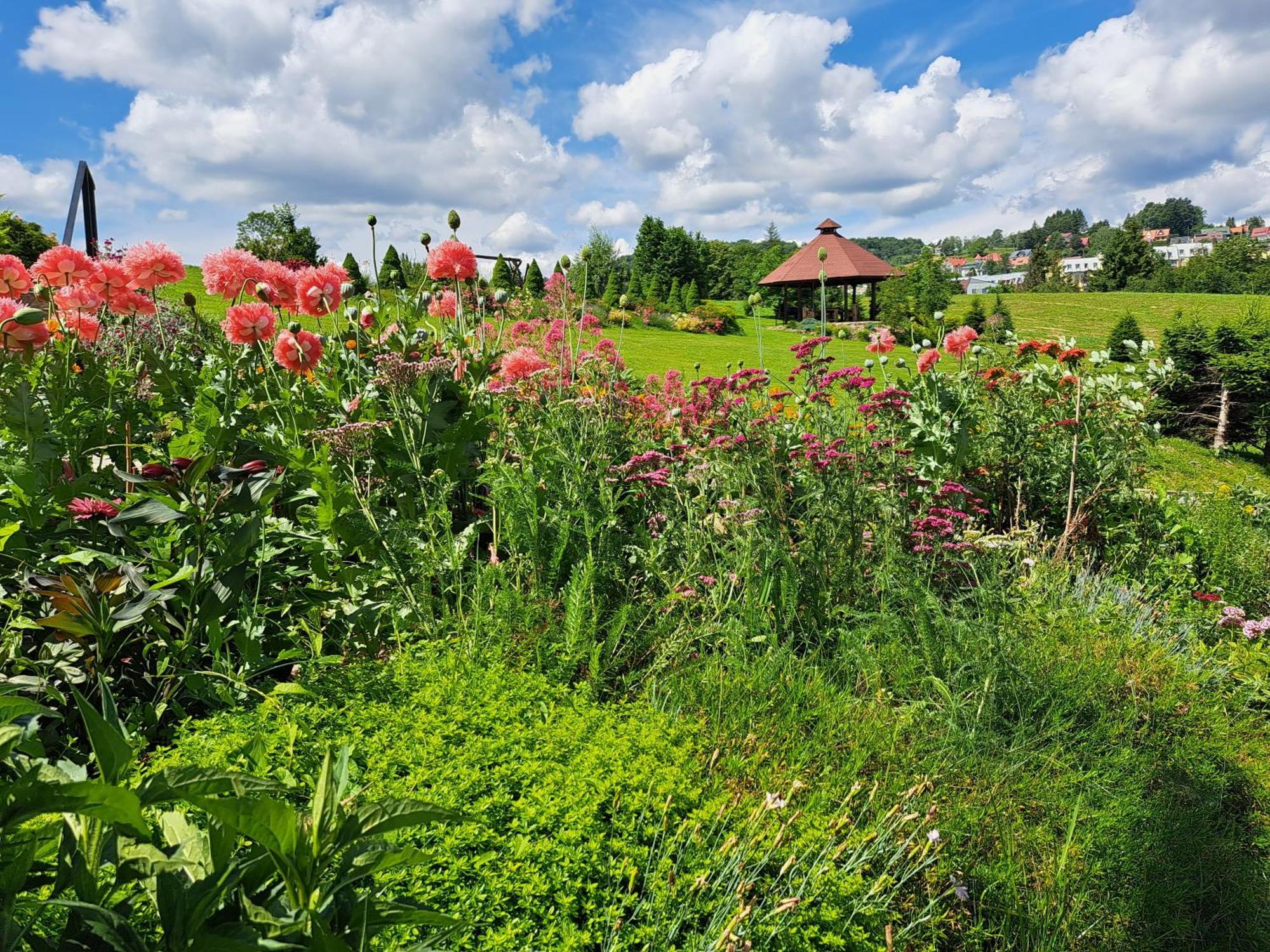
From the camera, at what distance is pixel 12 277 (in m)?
2.72

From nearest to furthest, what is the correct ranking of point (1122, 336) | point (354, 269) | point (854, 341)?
point (354, 269)
point (1122, 336)
point (854, 341)

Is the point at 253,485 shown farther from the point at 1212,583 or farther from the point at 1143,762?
the point at 1212,583

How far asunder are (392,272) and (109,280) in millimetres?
2078

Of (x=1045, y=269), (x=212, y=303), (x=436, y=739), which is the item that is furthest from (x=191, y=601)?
(x=1045, y=269)

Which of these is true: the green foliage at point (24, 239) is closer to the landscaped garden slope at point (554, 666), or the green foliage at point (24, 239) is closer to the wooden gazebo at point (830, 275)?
the landscaped garden slope at point (554, 666)

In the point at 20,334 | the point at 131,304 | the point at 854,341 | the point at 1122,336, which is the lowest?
the point at 1122,336

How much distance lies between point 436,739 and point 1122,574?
3.91 metres

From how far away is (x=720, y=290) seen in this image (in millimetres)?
44750

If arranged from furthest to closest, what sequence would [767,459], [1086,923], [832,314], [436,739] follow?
[832,314]
[767,459]
[1086,923]
[436,739]

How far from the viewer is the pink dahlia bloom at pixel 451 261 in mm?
3422

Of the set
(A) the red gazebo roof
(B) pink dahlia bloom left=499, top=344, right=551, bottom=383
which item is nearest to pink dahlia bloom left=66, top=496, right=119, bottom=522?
(B) pink dahlia bloom left=499, top=344, right=551, bottom=383

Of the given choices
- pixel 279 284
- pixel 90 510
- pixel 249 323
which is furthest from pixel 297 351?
pixel 90 510

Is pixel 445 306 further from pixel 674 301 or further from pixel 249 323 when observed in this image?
pixel 674 301

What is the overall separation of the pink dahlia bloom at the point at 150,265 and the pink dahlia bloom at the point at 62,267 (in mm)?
136
